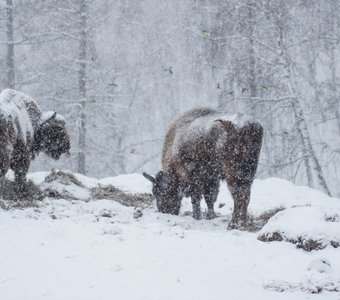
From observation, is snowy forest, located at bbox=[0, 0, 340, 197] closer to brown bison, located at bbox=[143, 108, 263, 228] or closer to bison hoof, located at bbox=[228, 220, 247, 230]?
brown bison, located at bbox=[143, 108, 263, 228]

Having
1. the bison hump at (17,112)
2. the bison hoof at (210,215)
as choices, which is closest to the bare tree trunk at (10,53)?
Answer: the bison hump at (17,112)

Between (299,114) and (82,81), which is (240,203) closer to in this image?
(299,114)

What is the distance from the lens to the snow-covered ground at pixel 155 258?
13.8ft

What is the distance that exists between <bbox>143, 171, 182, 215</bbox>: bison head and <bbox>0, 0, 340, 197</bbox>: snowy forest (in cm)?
211

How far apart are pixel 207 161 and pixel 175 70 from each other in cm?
1986

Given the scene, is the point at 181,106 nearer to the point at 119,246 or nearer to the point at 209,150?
the point at 209,150

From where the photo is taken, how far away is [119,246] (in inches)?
229

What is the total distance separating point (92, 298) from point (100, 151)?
17.6 metres

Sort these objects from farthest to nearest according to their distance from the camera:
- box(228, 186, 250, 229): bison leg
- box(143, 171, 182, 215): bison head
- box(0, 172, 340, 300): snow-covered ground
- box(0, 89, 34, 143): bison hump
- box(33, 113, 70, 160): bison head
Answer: box(33, 113, 70, 160): bison head < box(143, 171, 182, 215): bison head < box(0, 89, 34, 143): bison hump < box(228, 186, 250, 229): bison leg < box(0, 172, 340, 300): snow-covered ground

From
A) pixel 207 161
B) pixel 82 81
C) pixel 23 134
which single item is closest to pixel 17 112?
pixel 23 134

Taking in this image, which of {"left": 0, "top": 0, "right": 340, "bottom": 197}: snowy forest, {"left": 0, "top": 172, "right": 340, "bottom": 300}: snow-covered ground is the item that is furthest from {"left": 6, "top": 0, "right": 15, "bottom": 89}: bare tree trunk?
{"left": 0, "top": 172, "right": 340, "bottom": 300}: snow-covered ground

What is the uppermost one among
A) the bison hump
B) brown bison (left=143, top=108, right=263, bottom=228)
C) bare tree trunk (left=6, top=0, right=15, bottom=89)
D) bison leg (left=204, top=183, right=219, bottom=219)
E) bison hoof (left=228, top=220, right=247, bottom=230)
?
bare tree trunk (left=6, top=0, right=15, bottom=89)

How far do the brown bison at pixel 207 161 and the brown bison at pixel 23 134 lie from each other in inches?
101

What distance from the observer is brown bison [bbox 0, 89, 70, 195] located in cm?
823
